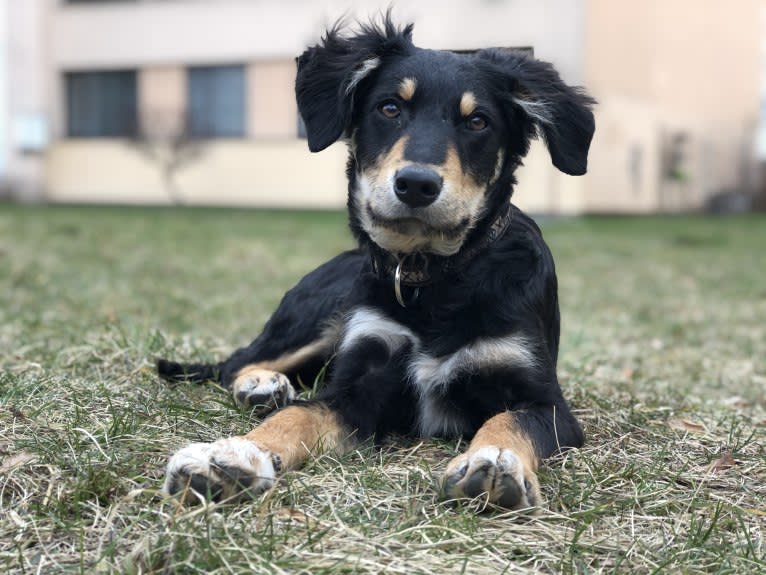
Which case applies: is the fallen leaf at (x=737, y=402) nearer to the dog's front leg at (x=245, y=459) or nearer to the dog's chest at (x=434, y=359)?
the dog's chest at (x=434, y=359)

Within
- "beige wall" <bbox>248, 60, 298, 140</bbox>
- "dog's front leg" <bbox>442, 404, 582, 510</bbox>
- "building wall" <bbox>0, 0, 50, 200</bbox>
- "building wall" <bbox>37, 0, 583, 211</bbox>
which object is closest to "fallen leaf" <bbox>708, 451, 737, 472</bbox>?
"dog's front leg" <bbox>442, 404, 582, 510</bbox>

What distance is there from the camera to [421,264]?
139 inches

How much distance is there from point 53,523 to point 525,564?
3.97 feet

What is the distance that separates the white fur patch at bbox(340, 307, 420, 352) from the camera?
352 centimetres

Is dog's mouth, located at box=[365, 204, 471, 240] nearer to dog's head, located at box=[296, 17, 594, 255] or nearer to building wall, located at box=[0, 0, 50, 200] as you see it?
dog's head, located at box=[296, 17, 594, 255]

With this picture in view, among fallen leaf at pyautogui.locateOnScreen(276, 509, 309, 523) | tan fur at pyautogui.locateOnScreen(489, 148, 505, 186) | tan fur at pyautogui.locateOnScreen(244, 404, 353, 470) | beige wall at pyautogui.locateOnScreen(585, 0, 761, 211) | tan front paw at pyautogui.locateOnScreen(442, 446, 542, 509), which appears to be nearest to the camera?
fallen leaf at pyautogui.locateOnScreen(276, 509, 309, 523)

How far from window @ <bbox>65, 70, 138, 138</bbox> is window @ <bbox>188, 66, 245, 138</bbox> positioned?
6.08 feet

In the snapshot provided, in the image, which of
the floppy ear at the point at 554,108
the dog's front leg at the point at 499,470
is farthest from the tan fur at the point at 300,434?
the floppy ear at the point at 554,108

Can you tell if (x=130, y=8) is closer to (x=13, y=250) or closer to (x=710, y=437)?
(x=13, y=250)

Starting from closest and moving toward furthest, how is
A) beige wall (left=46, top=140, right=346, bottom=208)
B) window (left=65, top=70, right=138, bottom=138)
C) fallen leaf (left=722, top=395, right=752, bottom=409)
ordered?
1. fallen leaf (left=722, top=395, right=752, bottom=409)
2. beige wall (left=46, top=140, right=346, bottom=208)
3. window (left=65, top=70, right=138, bottom=138)

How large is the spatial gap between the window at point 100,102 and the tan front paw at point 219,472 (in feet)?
86.2

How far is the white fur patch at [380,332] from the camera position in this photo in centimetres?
352

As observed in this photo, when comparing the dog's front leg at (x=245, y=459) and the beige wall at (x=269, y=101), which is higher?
the beige wall at (x=269, y=101)

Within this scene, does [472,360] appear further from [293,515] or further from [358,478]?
[293,515]
